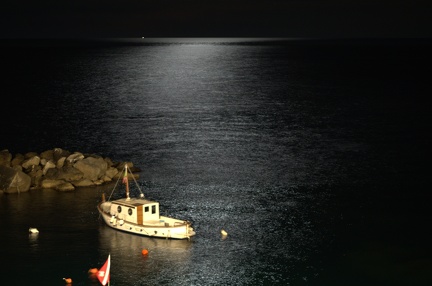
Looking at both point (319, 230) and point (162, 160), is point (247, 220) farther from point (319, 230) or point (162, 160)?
point (162, 160)

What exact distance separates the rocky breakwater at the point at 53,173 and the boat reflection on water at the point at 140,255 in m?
13.7

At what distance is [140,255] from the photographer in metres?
52.2

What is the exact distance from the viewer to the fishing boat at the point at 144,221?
54.6m

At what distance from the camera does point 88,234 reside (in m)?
57.2

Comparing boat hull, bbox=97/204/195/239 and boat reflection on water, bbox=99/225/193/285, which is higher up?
boat hull, bbox=97/204/195/239

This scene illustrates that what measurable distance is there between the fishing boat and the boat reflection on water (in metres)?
0.54

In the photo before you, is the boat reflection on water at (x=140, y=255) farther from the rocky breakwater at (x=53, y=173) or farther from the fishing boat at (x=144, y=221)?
the rocky breakwater at (x=53, y=173)

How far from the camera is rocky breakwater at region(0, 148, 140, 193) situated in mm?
68625

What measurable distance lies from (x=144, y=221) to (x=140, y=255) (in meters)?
4.54

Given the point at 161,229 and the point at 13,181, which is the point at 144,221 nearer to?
the point at 161,229

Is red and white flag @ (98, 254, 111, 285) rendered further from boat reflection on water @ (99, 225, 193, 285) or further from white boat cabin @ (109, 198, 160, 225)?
white boat cabin @ (109, 198, 160, 225)

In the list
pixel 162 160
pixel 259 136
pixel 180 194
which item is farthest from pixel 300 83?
pixel 180 194

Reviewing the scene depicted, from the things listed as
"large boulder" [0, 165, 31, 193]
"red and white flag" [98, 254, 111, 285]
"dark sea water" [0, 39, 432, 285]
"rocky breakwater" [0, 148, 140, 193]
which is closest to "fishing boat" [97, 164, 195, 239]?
"dark sea water" [0, 39, 432, 285]

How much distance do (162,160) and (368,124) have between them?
45626 millimetres
